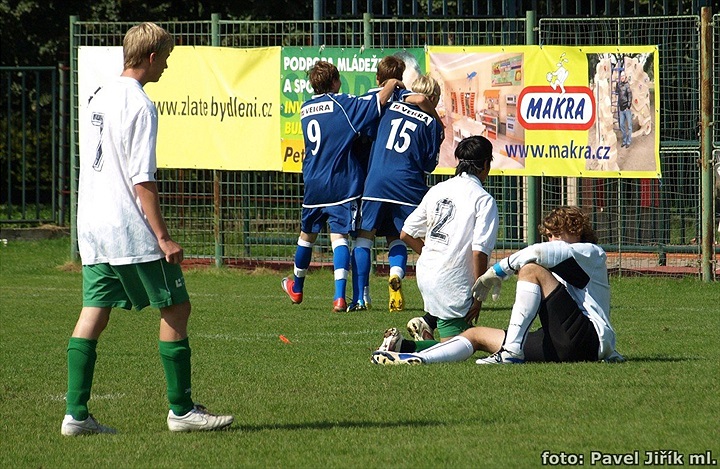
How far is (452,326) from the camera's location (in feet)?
27.3

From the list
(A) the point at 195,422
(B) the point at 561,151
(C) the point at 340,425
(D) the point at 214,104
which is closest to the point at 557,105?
(B) the point at 561,151

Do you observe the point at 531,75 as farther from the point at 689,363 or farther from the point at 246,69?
the point at 689,363

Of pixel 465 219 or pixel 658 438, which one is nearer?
pixel 658 438

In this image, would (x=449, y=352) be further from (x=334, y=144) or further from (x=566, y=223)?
(x=334, y=144)

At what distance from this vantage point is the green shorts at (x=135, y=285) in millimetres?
5945

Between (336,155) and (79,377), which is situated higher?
(336,155)

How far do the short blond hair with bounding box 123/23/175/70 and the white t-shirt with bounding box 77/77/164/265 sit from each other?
105 millimetres

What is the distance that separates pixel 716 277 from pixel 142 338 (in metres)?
6.59

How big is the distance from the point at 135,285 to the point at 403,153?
5397 mm

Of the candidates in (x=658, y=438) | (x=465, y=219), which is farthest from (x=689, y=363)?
(x=658, y=438)

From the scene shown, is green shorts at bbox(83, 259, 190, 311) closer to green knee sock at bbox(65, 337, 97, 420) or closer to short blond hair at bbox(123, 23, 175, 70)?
green knee sock at bbox(65, 337, 97, 420)

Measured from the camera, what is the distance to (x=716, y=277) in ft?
44.8

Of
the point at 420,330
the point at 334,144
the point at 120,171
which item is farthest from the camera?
the point at 334,144

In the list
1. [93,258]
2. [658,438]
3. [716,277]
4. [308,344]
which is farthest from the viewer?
[716,277]
